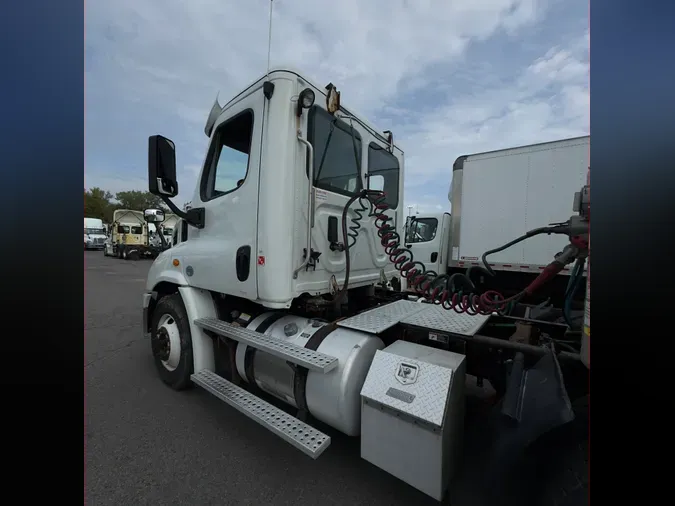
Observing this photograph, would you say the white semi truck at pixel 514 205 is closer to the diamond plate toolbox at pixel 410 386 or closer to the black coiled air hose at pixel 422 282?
the black coiled air hose at pixel 422 282

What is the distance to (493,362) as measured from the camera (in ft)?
6.87

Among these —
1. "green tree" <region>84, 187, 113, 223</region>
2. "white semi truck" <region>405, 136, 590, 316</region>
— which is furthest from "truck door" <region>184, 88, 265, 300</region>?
"green tree" <region>84, 187, 113, 223</region>

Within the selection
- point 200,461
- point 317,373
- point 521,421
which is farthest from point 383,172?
point 200,461

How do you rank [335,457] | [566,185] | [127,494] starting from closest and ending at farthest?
[127,494] → [335,457] → [566,185]

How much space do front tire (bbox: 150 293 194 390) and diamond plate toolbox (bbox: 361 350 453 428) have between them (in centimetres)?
201

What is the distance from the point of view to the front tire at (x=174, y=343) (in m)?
3.05

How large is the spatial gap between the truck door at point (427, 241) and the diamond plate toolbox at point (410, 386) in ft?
19.3

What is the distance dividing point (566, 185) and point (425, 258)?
3233 mm

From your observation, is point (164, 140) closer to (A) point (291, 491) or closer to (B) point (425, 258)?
(A) point (291, 491)

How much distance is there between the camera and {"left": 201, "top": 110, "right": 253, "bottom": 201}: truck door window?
2.72 metres

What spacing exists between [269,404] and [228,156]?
2.19m

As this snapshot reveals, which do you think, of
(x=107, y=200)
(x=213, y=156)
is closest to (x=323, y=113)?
(x=213, y=156)

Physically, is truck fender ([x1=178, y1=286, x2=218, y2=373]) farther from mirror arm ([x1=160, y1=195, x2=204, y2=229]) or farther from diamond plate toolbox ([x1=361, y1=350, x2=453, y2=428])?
diamond plate toolbox ([x1=361, y1=350, x2=453, y2=428])

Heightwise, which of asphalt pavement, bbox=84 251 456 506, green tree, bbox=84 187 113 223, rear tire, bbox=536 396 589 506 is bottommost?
asphalt pavement, bbox=84 251 456 506
